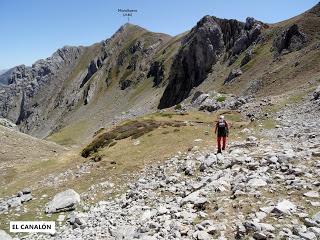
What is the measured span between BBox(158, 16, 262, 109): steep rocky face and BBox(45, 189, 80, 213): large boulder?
97290mm

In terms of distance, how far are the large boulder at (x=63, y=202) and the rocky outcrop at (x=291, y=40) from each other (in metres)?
72.1

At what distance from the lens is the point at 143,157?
Result: 113 ft

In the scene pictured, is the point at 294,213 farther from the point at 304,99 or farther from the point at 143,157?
the point at 304,99

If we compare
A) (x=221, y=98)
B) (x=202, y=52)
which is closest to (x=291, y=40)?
(x=221, y=98)

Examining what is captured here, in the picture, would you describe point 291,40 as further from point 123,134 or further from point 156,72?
point 156,72

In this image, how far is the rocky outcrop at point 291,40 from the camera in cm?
8845

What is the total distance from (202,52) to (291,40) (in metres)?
43.1

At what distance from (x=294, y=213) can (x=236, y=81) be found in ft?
258

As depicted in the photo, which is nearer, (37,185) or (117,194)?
(117,194)

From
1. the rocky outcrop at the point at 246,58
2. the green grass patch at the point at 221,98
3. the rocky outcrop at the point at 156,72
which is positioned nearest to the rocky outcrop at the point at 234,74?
the rocky outcrop at the point at 246,58

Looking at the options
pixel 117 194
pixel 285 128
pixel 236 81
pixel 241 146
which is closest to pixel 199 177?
pixel 241 146

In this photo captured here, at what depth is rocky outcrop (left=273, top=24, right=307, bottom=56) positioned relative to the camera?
88.4m

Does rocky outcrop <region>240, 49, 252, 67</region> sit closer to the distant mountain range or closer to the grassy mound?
the distant mountain range

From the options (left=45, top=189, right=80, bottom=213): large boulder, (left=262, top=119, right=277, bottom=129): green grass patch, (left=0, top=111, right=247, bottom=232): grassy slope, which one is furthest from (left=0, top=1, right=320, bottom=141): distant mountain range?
(left=45, top=189, right=80, bottom=213): large boulder
